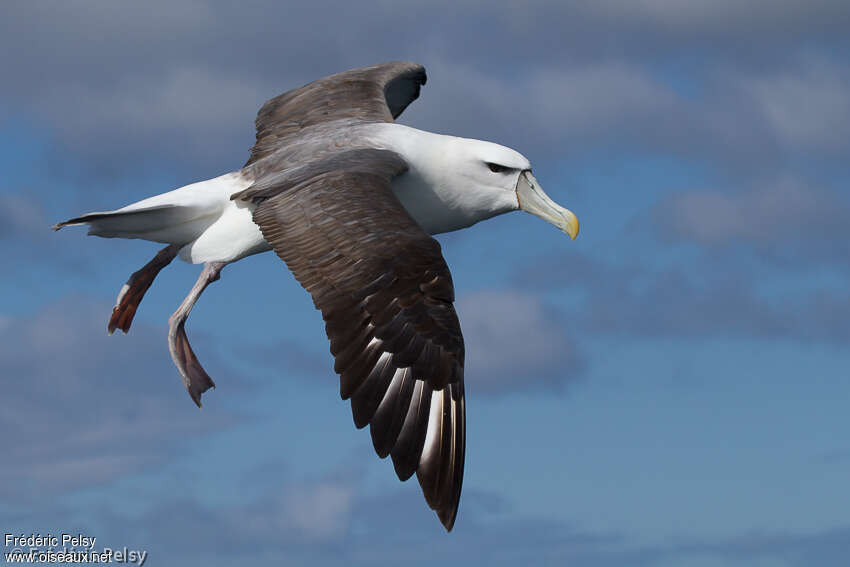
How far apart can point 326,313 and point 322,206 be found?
1.21 m

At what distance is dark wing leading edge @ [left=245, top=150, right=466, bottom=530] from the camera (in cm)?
832

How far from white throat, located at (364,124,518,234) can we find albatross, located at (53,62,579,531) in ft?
0.04

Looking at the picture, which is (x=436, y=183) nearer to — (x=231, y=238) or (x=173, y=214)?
(x=231, y=238)

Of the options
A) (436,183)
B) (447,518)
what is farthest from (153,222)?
(447,518)

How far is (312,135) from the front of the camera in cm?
1166

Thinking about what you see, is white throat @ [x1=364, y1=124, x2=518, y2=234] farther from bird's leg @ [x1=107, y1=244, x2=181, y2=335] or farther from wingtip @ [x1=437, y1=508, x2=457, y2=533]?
wingtip @ [x1=437, y1=508, x2=457, y2=533]

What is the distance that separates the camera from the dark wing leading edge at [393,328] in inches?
328

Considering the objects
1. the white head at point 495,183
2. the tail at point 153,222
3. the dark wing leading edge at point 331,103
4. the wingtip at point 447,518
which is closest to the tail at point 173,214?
the tail at point 153,222

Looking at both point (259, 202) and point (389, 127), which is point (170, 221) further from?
point (389, 127)

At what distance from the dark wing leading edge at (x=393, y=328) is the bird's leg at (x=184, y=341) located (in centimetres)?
179

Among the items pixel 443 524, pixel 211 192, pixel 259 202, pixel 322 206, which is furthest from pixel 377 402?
pixel 211 192

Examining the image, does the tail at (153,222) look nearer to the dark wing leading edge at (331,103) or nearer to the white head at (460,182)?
the dark wing leading edge at (331,103)

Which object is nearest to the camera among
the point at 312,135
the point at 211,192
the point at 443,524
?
the point at 443,524

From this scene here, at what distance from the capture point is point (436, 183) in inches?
432
